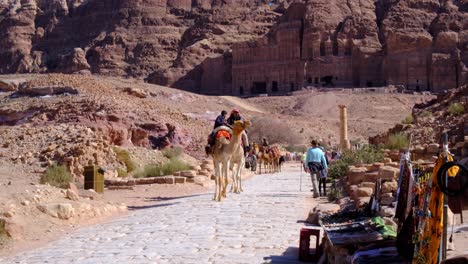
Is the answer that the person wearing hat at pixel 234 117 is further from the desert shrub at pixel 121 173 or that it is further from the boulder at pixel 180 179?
the desert shrub at pixel 121 173

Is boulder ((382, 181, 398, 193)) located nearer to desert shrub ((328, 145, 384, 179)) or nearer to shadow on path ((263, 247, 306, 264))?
shadow on path ((263, 247, 306, 264))

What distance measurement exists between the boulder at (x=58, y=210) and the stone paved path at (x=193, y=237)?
883mm

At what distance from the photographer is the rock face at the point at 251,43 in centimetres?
7619

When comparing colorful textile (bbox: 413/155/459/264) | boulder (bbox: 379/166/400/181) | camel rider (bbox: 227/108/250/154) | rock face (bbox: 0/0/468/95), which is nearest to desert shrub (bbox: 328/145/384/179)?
camel rider (bbox: 227/108/250/154)

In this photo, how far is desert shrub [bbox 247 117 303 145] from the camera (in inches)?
2312

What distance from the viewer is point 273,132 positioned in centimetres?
5938

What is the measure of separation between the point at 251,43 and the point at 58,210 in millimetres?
72323

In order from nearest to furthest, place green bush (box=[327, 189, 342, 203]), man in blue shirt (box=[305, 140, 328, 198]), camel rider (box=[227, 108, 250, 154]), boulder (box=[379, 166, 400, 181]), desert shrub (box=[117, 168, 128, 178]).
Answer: boulder (box=[379, 166, 400, 181]) < green bush (box=[327, 189, 342, 203]) < man in blue shirt (box=[305, 140, 328, 198]) < camel rider (box=[227, 108, 250, 154]) < desert shrub (box=[117, 168, 128, 178])

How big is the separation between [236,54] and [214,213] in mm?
73312

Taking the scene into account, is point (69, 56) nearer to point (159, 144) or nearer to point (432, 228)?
point (159, 144)

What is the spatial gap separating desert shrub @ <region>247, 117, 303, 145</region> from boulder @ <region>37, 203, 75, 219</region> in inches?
1736

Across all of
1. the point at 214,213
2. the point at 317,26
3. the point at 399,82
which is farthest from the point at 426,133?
the point at 317,26

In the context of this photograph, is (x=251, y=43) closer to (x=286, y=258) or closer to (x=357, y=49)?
(x=357, y=49)

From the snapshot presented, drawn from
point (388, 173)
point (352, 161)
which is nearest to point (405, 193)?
point (388, 173)
